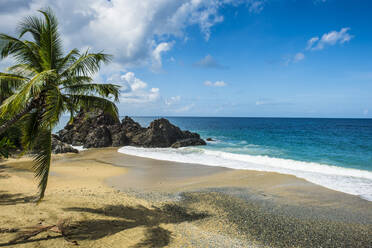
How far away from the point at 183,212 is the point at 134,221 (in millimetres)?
1930

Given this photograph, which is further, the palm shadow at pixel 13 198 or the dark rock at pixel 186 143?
Answer: the dark rock at pixel 186 143

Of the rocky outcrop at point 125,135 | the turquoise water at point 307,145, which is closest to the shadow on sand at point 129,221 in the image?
the turquoise water at point 307,145

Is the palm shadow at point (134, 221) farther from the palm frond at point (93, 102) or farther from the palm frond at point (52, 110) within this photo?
the palm frond at point (93, 102)

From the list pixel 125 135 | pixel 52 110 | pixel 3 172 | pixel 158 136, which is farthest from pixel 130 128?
pixel 52 110

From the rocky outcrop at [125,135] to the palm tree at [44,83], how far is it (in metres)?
22.6

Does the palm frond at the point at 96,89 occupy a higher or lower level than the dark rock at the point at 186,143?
higher

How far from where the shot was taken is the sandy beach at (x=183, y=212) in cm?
612

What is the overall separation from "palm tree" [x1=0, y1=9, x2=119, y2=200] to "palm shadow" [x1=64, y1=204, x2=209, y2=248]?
1539 mm

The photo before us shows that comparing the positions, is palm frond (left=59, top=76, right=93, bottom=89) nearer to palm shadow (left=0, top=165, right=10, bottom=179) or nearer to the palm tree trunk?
the palm tree trunk

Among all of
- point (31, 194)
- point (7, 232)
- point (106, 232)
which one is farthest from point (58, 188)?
point (106, 232)

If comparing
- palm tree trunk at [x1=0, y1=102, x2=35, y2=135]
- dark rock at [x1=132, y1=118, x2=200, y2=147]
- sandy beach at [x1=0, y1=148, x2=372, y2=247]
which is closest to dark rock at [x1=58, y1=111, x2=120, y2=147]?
A: dark rock at [x1=132, y1=118, x2=200, y2=147]

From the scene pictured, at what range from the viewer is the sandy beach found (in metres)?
6.12

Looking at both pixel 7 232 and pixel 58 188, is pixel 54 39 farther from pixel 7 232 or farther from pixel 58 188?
pixel 58 188

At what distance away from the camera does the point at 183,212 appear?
26.7ft
